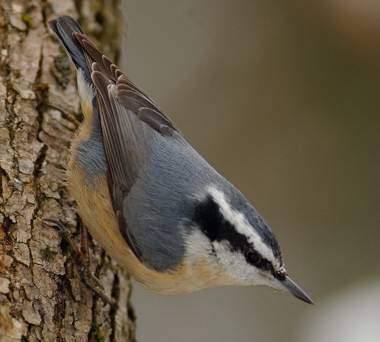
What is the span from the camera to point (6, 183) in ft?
11.8

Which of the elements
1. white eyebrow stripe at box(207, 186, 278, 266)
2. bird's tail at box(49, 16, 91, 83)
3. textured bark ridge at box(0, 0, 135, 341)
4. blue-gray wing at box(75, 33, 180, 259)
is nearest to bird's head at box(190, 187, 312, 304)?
white eyebrow stripe at box(207, 186, 278, 266)

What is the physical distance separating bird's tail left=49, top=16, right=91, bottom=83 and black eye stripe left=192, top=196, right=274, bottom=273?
101 cm

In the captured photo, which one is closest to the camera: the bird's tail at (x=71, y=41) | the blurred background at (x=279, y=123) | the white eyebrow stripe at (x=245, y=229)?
the white eyebrow stripe at (x=245, y=229)

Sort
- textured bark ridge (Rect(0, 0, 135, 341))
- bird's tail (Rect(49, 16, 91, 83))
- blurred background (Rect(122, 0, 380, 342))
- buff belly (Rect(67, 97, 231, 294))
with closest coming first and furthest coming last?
1. textured bark ridge (Rect(0, 0, 135, 341))
2. buff belly (Rect(67, 97, 231, 294))
3. bird's tail (Rect(49, 16, 91, 83))
4. blurred background (Rect(122, 0, 380, 342))

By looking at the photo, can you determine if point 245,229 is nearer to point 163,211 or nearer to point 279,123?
point 163,211

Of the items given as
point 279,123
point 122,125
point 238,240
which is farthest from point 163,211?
Answer: point 279,123

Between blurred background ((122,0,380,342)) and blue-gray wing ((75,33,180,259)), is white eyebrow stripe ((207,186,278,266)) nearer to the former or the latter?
blue-gray wing ((75,33,180,259))

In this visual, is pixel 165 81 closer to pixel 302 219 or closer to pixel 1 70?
pixel 302 219

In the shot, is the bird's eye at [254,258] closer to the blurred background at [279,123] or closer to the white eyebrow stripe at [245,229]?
the white eyebrow stripe at [245,229]

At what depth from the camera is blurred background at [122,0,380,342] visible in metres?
6.56

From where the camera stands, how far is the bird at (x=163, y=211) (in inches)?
142

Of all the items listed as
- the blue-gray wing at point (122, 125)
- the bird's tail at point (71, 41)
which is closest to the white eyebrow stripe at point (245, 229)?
the blue-gray wing at point (122, 125)

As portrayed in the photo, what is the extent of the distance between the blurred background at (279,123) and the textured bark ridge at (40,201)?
8.15 feet

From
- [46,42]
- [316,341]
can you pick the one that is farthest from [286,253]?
[46,42]
